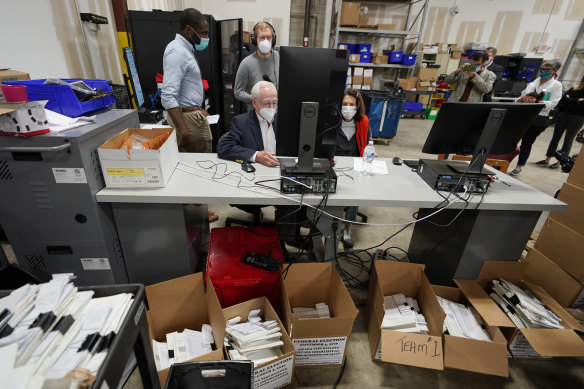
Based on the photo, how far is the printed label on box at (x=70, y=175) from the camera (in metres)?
1.19

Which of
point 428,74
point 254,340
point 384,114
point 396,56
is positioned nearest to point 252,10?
point 396,56

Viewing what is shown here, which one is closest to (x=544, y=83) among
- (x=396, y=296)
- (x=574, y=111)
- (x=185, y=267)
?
(x=574, y=111)

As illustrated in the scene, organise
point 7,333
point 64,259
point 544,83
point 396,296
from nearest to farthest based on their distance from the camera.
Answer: point 7,333 → point 64,259 → point 396,296 → point 544,83

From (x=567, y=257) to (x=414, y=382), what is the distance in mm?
1236

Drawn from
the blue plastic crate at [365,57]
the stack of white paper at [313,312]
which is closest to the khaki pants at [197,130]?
the stack of white paper at [313,312]

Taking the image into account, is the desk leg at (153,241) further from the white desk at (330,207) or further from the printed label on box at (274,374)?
the printed label on box at (274,374)

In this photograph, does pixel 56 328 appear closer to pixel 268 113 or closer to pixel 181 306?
pixel 181 306

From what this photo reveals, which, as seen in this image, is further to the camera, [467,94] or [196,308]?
[467,94]

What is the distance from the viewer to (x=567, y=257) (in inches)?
66.2

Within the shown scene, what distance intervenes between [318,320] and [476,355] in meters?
0.76

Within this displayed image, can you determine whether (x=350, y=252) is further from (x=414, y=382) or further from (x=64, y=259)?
(x=64, y=259)

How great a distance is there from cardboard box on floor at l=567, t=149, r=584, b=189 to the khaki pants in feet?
8.74

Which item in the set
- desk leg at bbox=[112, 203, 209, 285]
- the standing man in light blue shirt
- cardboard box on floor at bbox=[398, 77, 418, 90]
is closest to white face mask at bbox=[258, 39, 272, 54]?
the standing man in light blue shirt

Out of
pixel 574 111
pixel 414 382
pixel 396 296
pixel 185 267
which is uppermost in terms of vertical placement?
pixel 574 111
